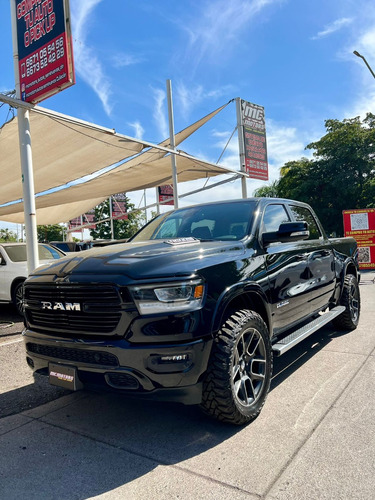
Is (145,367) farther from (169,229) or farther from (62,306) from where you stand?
(169,229)

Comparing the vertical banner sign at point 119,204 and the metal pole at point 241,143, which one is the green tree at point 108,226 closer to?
the vertical banner sign at point 119,204

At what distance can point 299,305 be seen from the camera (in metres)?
4.02

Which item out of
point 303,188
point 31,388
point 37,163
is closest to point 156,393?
point 31,388

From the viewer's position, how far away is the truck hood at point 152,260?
2.61 metres

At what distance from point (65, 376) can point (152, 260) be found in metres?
1.02

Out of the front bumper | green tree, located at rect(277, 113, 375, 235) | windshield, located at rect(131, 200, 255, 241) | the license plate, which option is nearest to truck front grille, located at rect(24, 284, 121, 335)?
the front bumper

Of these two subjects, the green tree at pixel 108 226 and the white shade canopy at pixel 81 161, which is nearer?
the white shade canopy at pixel 81 161

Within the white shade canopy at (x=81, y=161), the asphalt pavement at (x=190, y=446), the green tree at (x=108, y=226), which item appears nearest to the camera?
the asphalt pavement at (x=190, y=446)

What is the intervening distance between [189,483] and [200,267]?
4.30ft

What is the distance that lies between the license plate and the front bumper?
0.8 inches

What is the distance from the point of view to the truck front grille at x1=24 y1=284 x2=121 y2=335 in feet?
8.45

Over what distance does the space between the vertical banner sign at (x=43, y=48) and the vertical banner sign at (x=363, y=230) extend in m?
11.6

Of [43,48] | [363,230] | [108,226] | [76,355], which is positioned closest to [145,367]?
[76,355]

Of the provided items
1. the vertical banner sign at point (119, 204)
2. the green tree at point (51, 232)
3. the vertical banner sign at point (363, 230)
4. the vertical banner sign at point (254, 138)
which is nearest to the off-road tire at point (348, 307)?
the vertical banner sign at point (254, 138)
